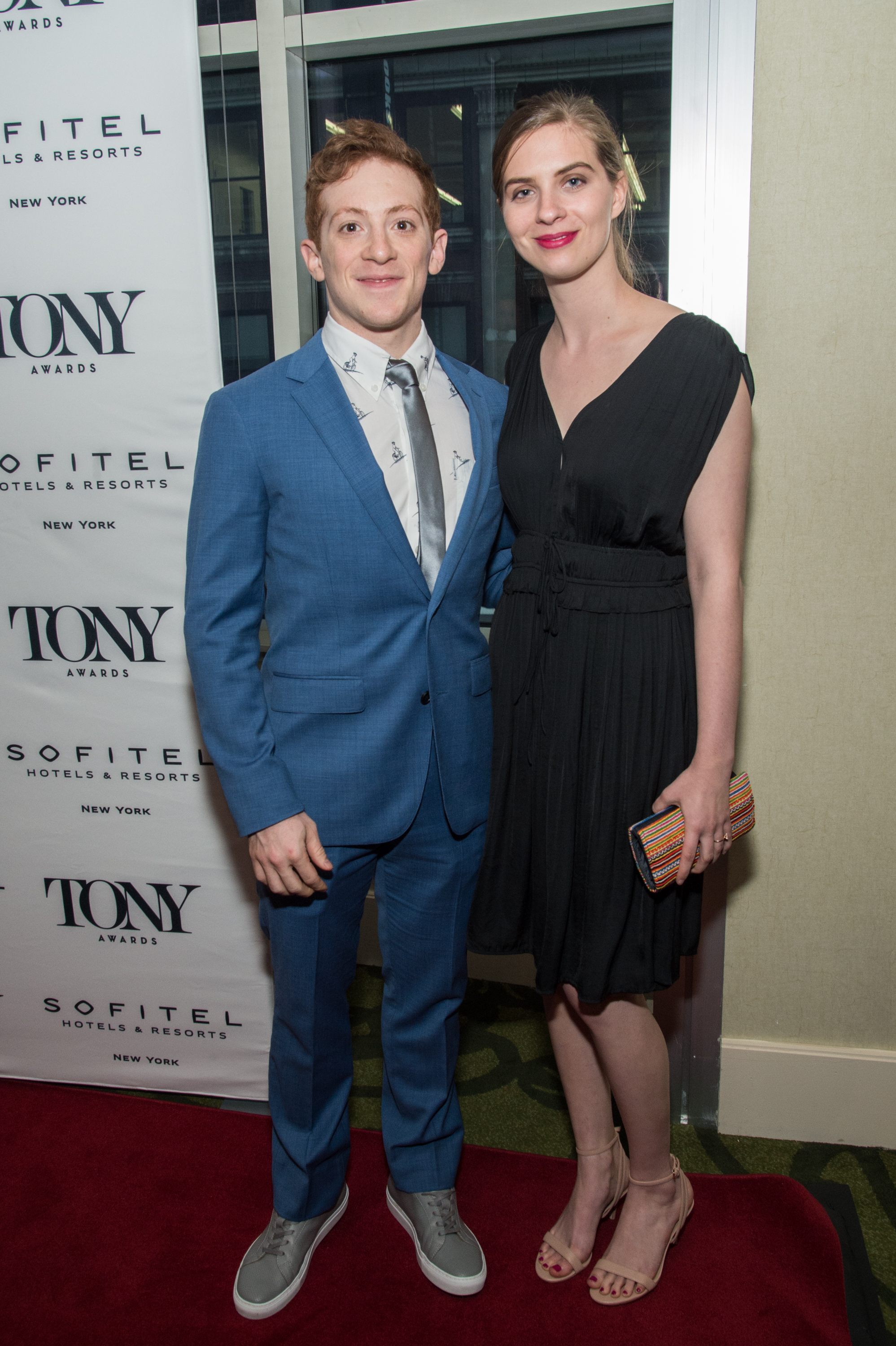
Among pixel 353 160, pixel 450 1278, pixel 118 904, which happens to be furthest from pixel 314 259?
pixel 450 1278

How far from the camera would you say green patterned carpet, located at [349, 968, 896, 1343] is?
5.98ft

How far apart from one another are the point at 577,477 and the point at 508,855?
608 millimetres

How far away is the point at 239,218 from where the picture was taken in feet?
6.49

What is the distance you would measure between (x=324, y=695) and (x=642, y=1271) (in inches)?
44.1

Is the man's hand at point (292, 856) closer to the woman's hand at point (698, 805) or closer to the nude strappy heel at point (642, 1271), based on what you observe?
the woman's hand at point (698, 805)

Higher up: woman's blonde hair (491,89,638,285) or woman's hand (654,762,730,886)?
woman's blonde hair (491,89,638,285)

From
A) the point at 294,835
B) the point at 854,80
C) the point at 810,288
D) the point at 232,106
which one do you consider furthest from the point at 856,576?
the point at 232,106

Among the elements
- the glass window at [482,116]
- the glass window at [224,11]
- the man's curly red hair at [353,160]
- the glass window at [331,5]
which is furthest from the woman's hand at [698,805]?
the glass window at [331,5]

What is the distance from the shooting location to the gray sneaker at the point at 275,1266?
159cm

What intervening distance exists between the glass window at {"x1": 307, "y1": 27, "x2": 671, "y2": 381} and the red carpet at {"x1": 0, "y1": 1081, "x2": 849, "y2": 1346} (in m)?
1.76

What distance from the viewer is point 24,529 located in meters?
1.94

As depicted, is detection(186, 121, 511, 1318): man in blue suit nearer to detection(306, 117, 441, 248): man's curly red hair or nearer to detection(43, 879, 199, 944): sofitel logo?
detection(306, 117, 441, 248): man's curly red hair

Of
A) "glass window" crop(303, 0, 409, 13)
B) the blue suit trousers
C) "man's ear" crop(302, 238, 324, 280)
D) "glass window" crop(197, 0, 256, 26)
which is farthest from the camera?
"glass window" crop(303, 0, 409, 13)

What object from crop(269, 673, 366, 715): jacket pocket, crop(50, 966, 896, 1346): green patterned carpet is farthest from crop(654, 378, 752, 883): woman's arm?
crop(50, 966, 896, 1346): green patterned carpet
